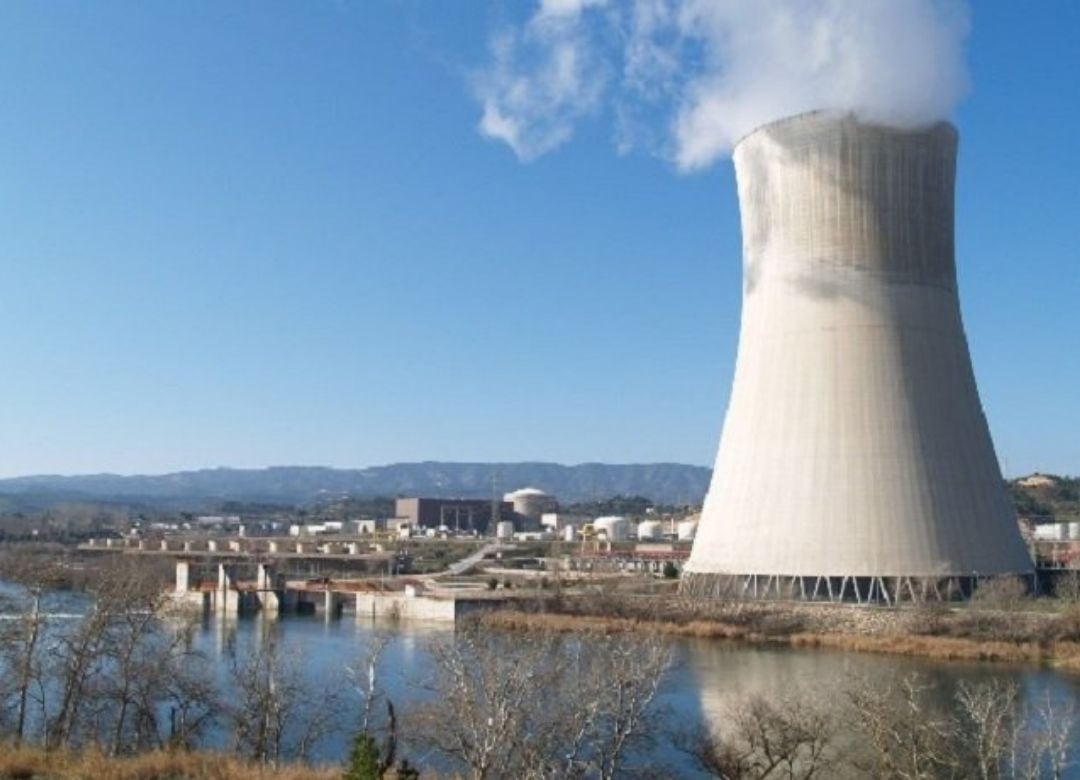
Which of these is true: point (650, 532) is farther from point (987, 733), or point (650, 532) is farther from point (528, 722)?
point (528, 722)

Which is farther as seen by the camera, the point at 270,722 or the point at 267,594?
the point at 267,594

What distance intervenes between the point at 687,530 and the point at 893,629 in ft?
129

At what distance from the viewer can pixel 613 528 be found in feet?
218

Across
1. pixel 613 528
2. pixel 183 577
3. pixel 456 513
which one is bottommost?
pixel 183 577

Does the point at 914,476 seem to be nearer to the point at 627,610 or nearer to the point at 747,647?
the point at 747,647

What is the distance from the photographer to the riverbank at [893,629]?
68.1 feet

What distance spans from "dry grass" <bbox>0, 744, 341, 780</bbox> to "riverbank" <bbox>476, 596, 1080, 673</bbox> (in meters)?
10.3

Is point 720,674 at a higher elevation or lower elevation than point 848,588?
lower

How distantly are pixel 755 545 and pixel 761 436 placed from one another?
210cm

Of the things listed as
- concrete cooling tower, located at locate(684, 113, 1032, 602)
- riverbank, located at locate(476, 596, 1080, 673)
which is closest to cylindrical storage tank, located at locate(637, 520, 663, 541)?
riverbank, located at locate(476, 596, 1080, 673)

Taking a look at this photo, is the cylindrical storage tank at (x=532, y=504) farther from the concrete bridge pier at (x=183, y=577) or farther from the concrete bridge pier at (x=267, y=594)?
the concrete bridge pier at (x=267, y=594)

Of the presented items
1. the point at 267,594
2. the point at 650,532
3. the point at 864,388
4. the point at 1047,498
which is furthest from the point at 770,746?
the point at 1047,498

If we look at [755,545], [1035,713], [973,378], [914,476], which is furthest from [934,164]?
[1035,713]

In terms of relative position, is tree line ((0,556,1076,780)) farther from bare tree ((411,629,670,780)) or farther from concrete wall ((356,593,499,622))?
concrete wall ((356,593,499,622))
